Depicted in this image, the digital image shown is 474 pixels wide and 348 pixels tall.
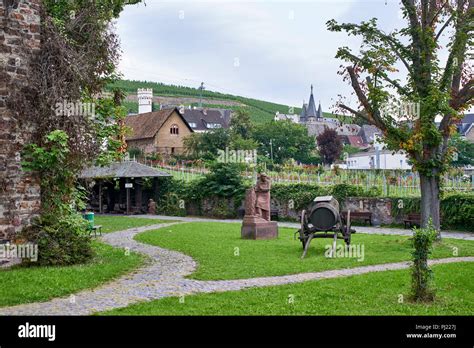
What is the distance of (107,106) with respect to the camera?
1507 cm

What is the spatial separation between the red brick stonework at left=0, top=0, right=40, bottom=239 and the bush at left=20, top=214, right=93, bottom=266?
0.33 metres

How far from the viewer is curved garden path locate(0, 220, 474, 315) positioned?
8.61 m

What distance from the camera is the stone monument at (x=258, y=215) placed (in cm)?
1920

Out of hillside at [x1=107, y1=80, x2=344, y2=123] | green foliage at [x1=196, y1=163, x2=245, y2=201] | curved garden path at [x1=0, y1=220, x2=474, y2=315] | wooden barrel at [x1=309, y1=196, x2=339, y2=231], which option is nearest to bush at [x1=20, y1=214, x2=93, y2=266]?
curved garden path at [x1=0, y1=220, x2=474, y2=315]

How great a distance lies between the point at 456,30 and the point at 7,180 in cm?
1303

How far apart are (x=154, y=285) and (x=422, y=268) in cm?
490

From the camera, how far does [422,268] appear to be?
894 centimetres

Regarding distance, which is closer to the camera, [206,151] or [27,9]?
[27,9]

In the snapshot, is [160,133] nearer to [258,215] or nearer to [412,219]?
[412,219]

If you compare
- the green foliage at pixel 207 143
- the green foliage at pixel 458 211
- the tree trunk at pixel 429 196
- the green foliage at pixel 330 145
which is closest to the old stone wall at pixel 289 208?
the green foliage at pixel 458 211

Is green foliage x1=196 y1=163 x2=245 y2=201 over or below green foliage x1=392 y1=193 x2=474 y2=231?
over

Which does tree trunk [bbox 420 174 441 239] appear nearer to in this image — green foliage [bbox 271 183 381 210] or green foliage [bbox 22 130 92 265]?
green foliage [bbox 271 183 381 210]

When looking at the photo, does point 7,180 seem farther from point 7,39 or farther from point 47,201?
point 7,39
